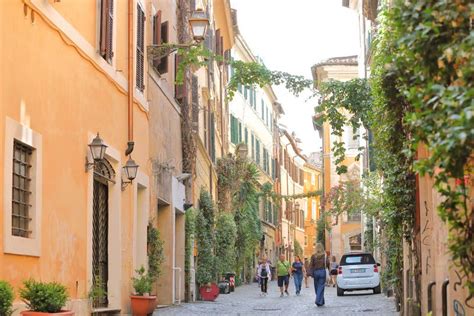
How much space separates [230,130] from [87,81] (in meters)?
28.9

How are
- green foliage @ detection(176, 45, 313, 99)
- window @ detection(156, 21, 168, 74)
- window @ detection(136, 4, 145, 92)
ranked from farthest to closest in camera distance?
window @ detection(156, 21, 168, 74) → window @ detection(136, 4, 145, 92) → green foliage @ detection(176, 45, 313, 99)

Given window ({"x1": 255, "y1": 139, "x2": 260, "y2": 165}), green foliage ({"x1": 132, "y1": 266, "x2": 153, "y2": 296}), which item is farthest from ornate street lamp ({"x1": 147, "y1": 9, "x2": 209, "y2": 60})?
window ({"x1": 255, "y1": 139, "x2": 260, "y2": 165})

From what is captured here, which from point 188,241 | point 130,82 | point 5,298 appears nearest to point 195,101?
point 188,241

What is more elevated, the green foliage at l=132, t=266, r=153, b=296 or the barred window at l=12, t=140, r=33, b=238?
the barred window at l=12, t=140, r=33, b=238

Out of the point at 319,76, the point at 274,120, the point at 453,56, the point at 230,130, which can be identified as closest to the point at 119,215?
the point at 453,56

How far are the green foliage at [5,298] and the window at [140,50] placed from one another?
9.50 meters

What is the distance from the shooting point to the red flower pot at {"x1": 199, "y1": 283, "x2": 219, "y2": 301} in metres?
26.6

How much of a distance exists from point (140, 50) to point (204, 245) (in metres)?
9.83

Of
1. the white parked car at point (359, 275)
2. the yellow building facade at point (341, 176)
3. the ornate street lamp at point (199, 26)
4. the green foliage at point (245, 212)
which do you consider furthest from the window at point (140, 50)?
the yellow building facade at point (341, 176)

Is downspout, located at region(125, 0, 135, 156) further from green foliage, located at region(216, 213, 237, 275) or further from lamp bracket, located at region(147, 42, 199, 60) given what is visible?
green foliage, located at region(216, 213, 237, 275)

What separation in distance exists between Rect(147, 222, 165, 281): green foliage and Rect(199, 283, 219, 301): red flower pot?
6.29 m

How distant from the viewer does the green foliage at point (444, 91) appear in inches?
209

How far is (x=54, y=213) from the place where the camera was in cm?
1315

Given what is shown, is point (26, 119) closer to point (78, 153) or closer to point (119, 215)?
point (78, 153)
